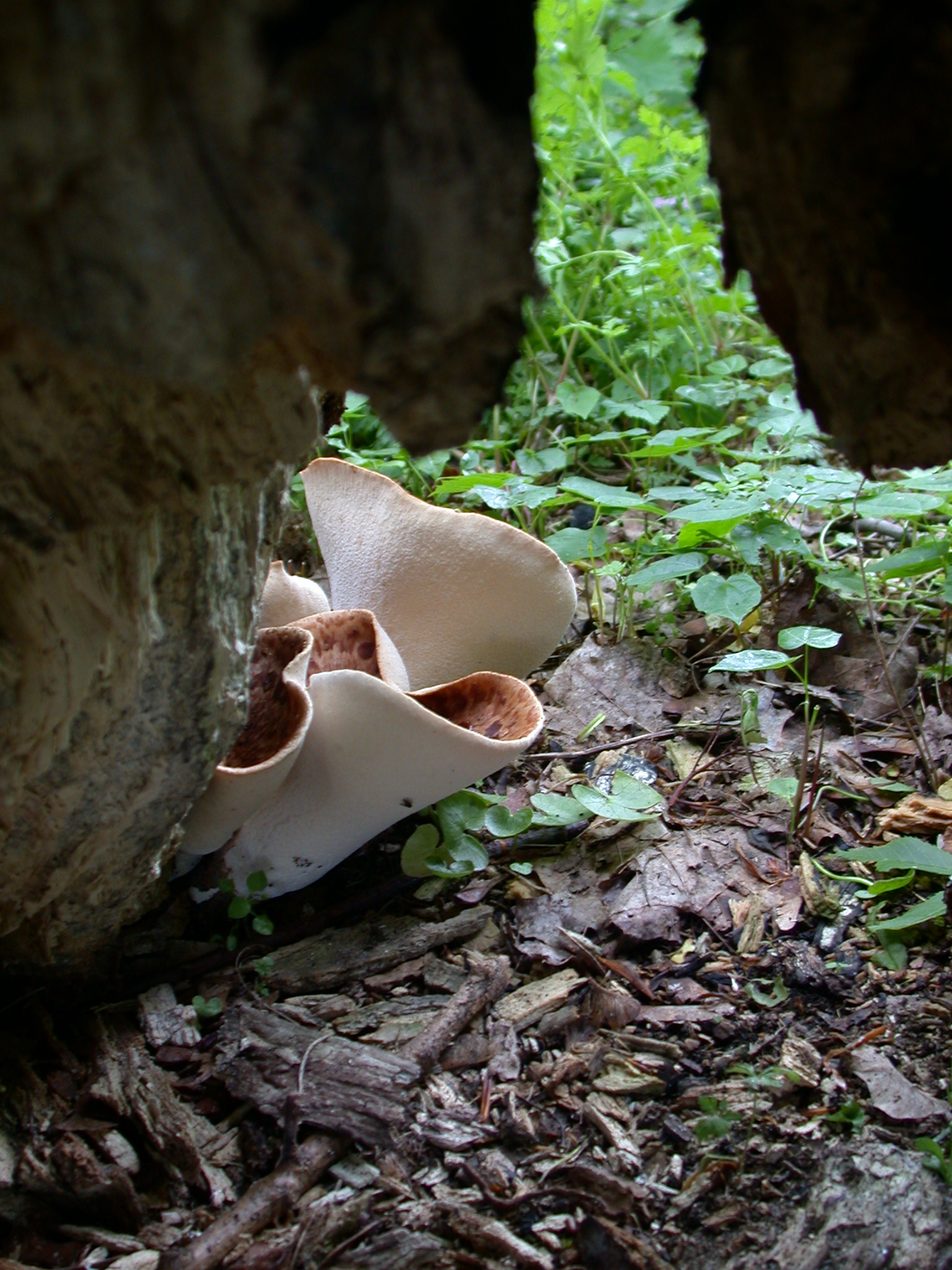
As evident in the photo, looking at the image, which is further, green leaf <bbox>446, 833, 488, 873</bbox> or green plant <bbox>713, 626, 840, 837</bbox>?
green plant <bbox>713, 626, 840, 837</bbox>

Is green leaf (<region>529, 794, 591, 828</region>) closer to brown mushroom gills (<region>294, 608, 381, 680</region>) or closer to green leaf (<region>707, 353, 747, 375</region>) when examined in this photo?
brown mushroom gills (<region>294, 608, 381, 680</region>)

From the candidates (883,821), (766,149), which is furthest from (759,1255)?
(766,149)

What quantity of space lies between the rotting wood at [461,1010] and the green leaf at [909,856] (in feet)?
2.28

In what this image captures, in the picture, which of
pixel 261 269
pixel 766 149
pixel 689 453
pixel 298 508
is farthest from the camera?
pixel 689 453

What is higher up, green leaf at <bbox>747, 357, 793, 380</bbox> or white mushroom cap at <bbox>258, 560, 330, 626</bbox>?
white mushroom cap at <bbox>258, 560, 330, 626</bbox>

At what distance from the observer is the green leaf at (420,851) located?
1967 mm

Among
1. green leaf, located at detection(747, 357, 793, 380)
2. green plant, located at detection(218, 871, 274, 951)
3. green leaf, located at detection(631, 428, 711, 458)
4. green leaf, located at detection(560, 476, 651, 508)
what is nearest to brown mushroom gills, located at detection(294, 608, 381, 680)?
green plant, located at detection(218, 871, 274, 951)

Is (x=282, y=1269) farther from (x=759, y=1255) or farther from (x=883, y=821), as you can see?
(x=883, y=821)

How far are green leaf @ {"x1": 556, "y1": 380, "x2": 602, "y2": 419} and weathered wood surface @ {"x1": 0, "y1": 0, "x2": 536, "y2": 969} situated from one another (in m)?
2.34

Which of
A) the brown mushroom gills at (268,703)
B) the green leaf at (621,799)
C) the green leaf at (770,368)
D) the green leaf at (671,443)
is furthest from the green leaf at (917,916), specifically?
the green leaf at (770,368)

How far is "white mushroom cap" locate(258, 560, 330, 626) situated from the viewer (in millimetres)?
2156

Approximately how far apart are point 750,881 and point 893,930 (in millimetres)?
290

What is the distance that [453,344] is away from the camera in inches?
36.7

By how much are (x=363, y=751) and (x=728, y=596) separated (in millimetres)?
1079
